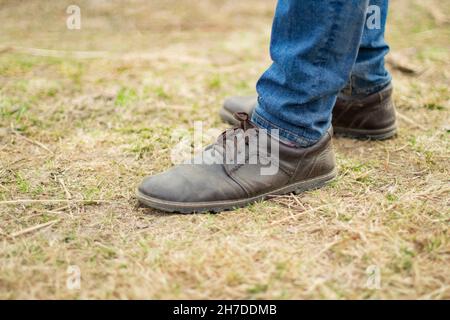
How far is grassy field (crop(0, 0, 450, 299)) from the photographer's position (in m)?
1.06

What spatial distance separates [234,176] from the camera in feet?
4.42

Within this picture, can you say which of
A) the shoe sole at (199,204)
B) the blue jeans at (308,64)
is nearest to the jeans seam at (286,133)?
the blue jeans at (308,64)

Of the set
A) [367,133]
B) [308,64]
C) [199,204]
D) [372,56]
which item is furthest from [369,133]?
[199,204]

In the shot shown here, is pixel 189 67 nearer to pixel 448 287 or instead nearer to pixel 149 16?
pixel 149 16

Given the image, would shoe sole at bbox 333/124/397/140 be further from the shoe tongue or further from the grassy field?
the shoe tongue

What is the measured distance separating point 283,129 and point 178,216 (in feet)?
1.24

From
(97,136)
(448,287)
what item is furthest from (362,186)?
(97,136)

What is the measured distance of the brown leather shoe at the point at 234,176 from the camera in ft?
4.31

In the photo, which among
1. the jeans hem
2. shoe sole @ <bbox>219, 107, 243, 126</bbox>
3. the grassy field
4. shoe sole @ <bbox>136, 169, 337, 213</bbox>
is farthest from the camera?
shoe sole @ <bbox>219, 107, 243, 126</bbox>

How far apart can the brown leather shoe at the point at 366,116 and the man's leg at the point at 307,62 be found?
18.3 inches

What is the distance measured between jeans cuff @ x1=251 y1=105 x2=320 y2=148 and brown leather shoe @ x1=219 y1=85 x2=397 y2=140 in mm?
477

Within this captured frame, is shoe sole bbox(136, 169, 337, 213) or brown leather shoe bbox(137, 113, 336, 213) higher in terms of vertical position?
brown leather shoe bbox(137, 113, 336, 213)

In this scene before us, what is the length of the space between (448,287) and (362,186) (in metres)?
0.50

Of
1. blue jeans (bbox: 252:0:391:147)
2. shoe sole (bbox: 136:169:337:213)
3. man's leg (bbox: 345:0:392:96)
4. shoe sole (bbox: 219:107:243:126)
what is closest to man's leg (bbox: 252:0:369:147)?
blue jeans (bbox: 252:0:391:147)
